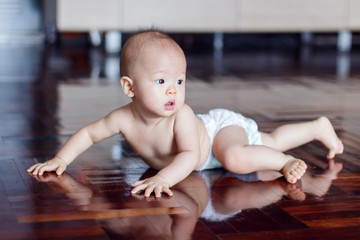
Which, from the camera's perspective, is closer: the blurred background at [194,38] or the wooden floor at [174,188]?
the wooden floor at [174,188]

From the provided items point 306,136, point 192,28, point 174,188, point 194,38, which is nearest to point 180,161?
point 174,188

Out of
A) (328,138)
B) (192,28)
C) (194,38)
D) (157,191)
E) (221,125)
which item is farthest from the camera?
(194,38)

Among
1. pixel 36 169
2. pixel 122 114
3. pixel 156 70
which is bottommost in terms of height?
pixel 36 169

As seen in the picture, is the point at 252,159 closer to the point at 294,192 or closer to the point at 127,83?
the point at 294,192

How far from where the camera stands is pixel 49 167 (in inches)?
55.4

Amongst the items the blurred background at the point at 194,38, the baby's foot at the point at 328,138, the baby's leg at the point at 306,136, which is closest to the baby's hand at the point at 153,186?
the baby's leg at the point at 306,136

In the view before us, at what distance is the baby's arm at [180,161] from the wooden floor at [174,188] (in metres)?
0.03

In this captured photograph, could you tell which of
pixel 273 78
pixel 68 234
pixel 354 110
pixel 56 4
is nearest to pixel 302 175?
pixel 68 234

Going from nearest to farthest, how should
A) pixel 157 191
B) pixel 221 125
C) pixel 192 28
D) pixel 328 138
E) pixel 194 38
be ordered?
pixel 157 191
pixel 221 125
pixel 328 138
pixel 192 28
pixel 194 38

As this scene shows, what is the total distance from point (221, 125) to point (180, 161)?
7.8 inches

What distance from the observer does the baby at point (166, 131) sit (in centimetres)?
131

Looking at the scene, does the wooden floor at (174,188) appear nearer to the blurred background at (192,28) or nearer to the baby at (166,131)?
the baby at (166,131)

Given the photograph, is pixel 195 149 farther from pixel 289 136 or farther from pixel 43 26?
pixel 43 26

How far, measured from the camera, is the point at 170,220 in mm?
1115
